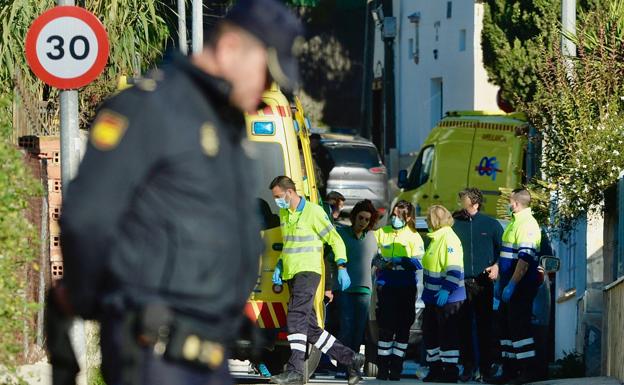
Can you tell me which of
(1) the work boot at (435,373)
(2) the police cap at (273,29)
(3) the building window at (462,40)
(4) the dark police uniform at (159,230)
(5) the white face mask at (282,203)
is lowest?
(1) the work boot at (435,373)

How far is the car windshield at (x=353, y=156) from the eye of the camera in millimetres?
32375

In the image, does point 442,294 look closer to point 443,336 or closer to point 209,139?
point 443,336

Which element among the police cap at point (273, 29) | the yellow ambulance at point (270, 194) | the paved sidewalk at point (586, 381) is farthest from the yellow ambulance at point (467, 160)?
the police cap at point (273, 29)

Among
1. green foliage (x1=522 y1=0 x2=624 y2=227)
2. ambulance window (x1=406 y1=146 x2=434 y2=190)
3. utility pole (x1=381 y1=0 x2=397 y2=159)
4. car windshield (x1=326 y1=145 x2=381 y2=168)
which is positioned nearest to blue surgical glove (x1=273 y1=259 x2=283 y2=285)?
green foliage (x1=522 y1=0 x2=624 y2=227)

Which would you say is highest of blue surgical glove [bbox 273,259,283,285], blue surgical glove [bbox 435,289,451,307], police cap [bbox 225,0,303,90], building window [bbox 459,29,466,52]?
building window [bbox 459,29,466,52]

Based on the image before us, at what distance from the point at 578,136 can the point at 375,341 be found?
2.63 metres

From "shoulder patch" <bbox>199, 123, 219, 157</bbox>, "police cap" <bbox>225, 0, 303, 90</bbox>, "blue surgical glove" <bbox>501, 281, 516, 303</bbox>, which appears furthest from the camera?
"blue surgical glove" <bbox>501, 281, 516, 303</bbox>

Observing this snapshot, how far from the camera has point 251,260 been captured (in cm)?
420

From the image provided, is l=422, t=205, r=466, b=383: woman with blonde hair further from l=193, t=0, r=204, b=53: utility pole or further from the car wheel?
l=193, t=0, r=204, b=53: utility pole

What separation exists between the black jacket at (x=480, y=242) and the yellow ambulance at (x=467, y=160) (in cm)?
805

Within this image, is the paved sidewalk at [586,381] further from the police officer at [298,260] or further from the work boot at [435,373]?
the police officer at [298,260]

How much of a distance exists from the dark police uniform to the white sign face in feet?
20.8

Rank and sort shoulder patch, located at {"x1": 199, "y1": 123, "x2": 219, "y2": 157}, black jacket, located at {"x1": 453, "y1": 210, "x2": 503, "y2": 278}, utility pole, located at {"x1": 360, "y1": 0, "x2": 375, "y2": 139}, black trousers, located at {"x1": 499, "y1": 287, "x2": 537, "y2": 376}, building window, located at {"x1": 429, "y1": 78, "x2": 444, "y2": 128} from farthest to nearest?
utility pole, located at {"x1": 360, "y1": 0, "x2": 375, "y2": 139}, building window, located at {"x1": 429, "y1": 78, "x2": 444, "y2": 128}, black jacket, located at {"x1": 453, "y1": 210, "x2": 503, "y2": 278}, black trousers, located at {"x1": 499, "y1": 287, "x2": 537, "y2": 376}, shoulder patch, located at {"x1": 199, "y1": 123, "x2": 219, "y2": 157}

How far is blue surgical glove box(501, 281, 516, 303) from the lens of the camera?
44.4 ft
